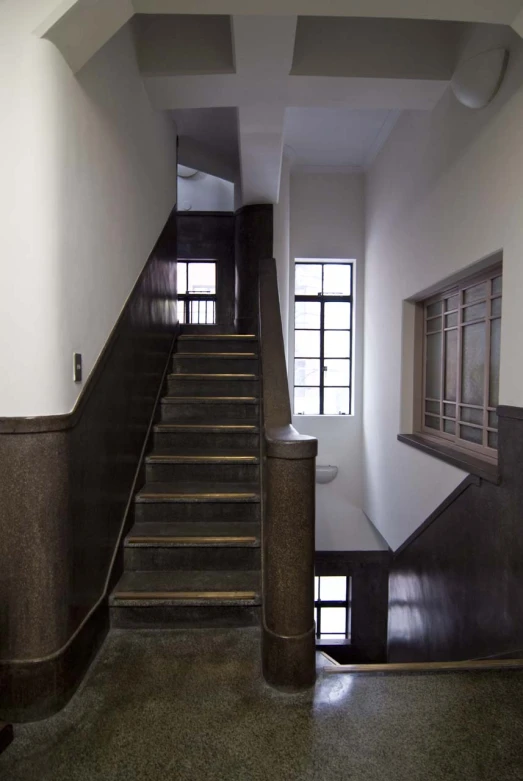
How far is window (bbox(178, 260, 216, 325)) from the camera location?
598 cm

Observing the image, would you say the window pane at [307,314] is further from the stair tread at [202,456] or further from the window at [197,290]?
the stair tread at [202,456]

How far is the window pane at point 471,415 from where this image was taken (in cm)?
321

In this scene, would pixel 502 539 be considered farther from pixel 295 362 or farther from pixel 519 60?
pixel 295 362

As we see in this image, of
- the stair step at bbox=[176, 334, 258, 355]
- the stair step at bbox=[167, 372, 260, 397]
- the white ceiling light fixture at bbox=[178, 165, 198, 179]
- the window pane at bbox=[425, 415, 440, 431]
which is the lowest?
the window pane at bbox=[425, 415, 440, 431]

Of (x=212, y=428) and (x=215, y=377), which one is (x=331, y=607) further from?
(x=212, y=428)

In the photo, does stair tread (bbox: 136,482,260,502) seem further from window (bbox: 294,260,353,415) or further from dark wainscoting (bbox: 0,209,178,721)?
window (bbox: 294,260,353,415)

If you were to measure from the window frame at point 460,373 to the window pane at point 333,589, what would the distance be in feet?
9.41

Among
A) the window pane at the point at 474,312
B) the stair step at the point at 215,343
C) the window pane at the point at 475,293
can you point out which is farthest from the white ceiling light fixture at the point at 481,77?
the stair step at the point at 215,343

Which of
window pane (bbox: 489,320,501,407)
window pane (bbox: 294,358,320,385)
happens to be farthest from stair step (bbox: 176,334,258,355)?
window pane (bbox: 294,358,320,385)

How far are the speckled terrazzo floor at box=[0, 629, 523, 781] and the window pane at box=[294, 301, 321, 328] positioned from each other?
487 cm

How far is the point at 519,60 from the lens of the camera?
2416mm

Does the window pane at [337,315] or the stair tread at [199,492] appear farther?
the window pane at [337,315]

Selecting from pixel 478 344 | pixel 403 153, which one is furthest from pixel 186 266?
pixel 478 344

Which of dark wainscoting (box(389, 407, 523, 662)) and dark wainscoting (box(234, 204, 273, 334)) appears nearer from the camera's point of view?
dark wainscoting (box(389, 407, 523, 662))
